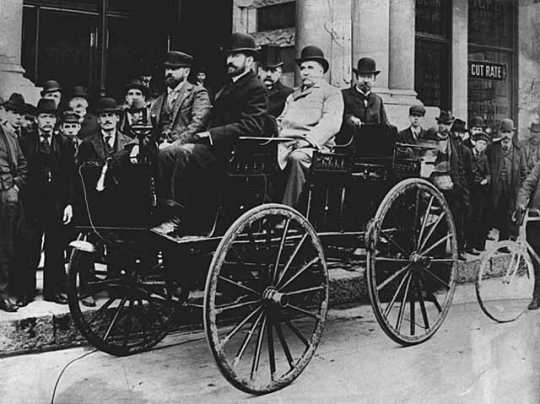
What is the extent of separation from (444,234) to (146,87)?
1928 millimetres

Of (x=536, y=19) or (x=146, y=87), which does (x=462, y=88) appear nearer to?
(x=536, y=19)

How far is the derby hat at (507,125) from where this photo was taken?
3881 millimetres

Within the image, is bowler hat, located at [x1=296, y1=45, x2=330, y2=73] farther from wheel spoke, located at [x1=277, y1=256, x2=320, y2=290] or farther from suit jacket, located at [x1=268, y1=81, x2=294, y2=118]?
wheel spoke, located at [x1=277, y1=256, x2=320, y2=290]

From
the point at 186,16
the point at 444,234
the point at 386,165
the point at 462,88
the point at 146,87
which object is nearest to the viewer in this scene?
the point at 146,87

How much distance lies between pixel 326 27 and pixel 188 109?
1.27 metres

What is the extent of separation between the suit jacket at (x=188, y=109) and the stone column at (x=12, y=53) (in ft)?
1.79

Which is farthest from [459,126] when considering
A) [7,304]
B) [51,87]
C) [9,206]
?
[7,304]

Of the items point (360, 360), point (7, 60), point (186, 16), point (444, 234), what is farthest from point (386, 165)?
point (7, 60)

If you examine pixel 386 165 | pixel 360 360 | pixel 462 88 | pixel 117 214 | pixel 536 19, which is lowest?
pixel 360 360

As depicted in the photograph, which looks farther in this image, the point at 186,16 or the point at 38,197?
the point at 186,16

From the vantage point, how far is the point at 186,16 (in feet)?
10.8

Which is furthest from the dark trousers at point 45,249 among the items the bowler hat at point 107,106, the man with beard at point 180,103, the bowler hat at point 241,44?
the bowler hat at point 241,44

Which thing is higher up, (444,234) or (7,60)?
(7,60)

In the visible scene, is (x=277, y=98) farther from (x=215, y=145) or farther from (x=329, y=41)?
(x=215, y=145)
